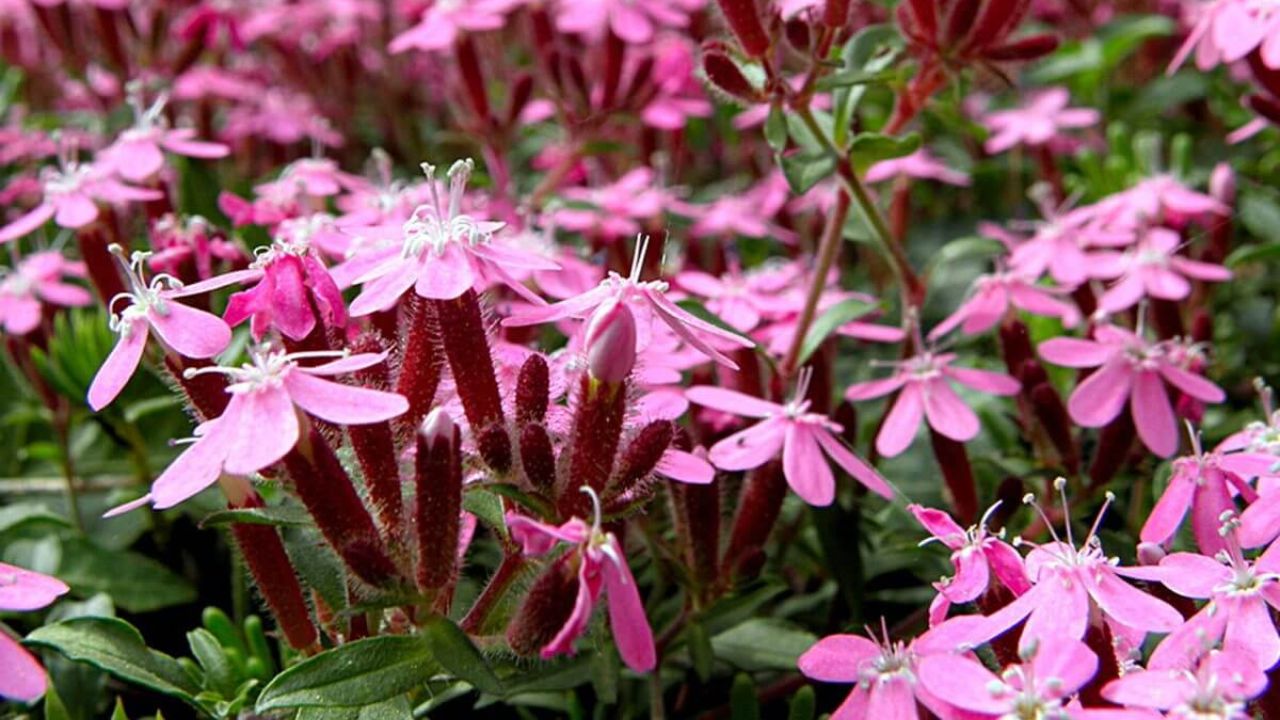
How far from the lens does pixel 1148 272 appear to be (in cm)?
150

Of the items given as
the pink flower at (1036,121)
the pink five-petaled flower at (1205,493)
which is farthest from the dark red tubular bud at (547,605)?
the pink flower at (1036,121)

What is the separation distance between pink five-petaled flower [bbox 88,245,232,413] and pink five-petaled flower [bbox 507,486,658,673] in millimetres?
310

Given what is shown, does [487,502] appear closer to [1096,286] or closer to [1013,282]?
[1013,282]

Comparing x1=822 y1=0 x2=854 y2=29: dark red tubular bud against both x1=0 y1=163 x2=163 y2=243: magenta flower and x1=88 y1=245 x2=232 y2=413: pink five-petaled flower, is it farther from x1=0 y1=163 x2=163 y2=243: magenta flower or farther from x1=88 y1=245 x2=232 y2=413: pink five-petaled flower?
x1=0 y1=163 x2=163 y2=243: magenta flower

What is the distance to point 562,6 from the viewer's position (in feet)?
6.64

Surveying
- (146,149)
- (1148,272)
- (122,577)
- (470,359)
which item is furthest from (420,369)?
(1148,272)

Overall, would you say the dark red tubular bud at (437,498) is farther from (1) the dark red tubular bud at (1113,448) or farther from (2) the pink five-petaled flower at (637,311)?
(1) the dark red tubular bud at (1113,448)

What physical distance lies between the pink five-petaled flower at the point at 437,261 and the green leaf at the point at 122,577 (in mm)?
561

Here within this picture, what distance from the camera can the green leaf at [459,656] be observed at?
0.90 metres

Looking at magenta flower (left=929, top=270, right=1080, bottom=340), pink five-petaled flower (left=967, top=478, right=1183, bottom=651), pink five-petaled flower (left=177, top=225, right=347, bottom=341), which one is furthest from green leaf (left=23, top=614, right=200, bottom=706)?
magenta flower (left=929, top=270, right=1080, bottom=340)

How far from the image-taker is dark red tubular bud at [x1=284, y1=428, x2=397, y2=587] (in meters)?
0.90

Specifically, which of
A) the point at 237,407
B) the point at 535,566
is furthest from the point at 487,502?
the point at 237,407

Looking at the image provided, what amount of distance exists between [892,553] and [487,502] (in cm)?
51

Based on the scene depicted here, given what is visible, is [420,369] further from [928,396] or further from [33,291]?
[33,291]
